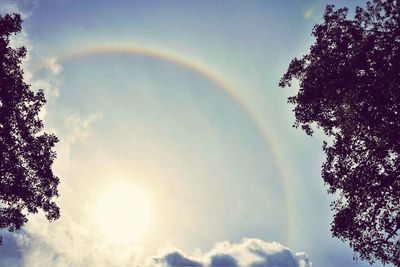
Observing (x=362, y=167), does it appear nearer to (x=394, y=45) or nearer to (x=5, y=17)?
(x=394, y=45)

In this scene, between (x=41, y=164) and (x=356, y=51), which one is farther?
(x=41, y=164)

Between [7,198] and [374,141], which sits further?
[7,198]

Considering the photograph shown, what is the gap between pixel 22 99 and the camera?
24.5 m

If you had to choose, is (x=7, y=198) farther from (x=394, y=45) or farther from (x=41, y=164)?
(x=394, y=45)

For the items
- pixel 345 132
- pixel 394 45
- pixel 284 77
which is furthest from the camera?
pixel 284 77

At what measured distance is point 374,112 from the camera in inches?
749

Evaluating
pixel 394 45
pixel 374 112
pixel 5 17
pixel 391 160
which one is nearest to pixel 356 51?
pixel 394 45

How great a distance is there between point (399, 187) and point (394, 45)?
7.34m

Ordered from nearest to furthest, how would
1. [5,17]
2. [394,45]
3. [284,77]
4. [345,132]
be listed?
[394,45] < [345,132] < [284,77] < [5,17]

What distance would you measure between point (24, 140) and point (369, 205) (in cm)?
2129

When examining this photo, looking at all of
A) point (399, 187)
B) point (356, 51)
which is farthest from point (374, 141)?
point (356, 51)

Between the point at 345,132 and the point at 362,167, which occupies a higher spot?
the point at 345,132

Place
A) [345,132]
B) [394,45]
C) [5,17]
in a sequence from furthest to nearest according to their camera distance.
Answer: [5,17] < [345,132] < [394,45]

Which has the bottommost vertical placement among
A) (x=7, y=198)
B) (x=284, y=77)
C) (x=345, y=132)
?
(x=7, y=198)
